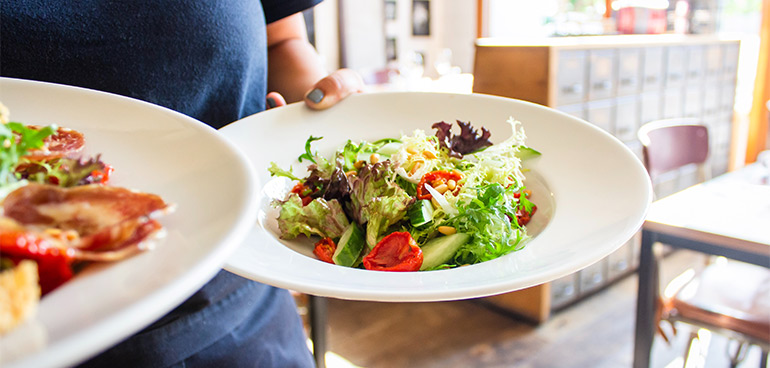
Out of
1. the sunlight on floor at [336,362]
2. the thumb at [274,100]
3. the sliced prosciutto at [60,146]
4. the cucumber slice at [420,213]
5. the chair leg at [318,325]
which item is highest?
the sliced prosciutto at [60,146]

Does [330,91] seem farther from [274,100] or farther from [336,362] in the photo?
[336,362]

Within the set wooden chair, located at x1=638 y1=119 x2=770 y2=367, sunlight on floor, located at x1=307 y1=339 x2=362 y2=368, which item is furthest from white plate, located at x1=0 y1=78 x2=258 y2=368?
sunlight on floor, located at x1=307 y1=339 x2=362 y2=368

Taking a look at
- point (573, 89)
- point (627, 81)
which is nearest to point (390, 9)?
point (627, 81)

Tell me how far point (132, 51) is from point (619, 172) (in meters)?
0.73

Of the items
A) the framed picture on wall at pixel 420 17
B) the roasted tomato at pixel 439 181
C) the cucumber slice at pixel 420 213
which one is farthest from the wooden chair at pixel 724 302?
the framed picture on wall at pixel 420 17

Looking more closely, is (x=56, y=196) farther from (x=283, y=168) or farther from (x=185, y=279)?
(x=283, y=168)

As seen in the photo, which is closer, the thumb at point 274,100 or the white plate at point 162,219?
the white plate at point 162,219

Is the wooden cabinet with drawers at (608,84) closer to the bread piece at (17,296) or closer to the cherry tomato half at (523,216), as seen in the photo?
the cherry tomato half at (523,216)

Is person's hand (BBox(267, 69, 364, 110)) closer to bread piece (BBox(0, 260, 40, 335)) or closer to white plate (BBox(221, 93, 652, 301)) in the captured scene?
white plate (BBox(221, 93, 652, 301))

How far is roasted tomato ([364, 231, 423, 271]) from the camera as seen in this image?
707mm

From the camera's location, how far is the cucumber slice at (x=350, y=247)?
2.38 ft

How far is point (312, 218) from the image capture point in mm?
806

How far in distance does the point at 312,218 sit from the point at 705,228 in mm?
1603

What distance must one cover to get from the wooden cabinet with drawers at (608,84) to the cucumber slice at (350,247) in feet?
8.50
